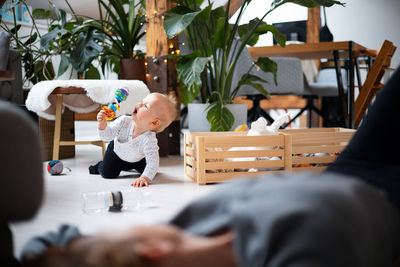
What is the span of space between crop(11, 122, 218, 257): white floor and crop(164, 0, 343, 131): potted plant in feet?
1.53

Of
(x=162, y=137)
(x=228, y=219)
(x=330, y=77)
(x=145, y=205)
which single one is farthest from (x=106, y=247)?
(x=330, y=77)

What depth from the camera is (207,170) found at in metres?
2.04

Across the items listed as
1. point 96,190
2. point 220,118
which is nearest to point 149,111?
point 96,190

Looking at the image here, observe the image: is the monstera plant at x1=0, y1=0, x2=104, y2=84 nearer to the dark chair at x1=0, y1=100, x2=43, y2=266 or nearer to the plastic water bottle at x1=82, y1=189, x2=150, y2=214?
the plastic water bottle at x1=82, y1=189, x2=150, y2=214

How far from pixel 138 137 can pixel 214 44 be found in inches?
42.8

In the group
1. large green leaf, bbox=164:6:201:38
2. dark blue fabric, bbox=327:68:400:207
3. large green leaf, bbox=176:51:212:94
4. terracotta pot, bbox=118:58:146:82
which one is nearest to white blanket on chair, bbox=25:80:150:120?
large green leaf, bbox=176:51:212:94

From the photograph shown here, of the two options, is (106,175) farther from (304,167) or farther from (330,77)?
(330,77)

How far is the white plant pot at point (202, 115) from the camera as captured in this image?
296 cm

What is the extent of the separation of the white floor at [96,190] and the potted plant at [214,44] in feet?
1.53

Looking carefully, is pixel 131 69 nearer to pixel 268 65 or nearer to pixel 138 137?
pixel 268 65

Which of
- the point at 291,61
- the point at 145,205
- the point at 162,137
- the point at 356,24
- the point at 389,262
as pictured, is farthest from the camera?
the point at 356,24

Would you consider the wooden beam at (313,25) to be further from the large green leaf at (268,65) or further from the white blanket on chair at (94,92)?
the white blanket on chair at (94,92)

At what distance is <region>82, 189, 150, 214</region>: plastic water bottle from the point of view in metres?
1.45

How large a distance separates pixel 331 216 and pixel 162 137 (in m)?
2.46
